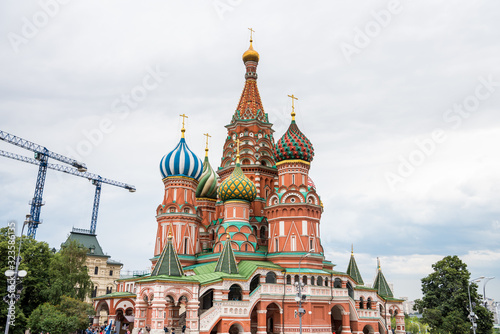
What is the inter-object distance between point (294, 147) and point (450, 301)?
24.5 metres

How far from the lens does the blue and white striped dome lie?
4409 cm

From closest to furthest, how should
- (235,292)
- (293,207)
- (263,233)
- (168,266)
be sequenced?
(168,266) → (235,292) → (293,207) → (263,233)

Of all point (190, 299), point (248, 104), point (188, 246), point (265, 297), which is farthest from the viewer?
point (248, 104)

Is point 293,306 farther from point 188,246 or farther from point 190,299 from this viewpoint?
point 188,246

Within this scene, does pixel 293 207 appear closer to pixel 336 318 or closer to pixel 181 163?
pixel 336 318

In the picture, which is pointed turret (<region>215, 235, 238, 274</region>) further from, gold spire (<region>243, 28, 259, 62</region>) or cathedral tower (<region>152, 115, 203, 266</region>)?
gold spire (<region>243, 28, 259, 62</region>)

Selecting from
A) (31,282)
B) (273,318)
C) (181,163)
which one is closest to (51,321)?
(31,282)

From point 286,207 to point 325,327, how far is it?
1050 cm

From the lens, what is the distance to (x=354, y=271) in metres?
41.8

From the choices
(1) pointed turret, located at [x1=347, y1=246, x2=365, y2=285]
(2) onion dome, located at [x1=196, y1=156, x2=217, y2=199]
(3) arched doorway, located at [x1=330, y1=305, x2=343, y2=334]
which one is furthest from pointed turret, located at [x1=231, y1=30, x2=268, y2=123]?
(3) arched doorway, located at [x1=330, y1=305, x2=343, y2=334]

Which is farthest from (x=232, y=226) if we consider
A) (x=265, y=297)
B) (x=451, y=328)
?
(x=451, y=328)

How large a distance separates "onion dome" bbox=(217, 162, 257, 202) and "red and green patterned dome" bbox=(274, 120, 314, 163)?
3.67 meters

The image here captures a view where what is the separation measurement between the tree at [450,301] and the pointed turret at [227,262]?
24.1 meters

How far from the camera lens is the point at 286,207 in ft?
125
